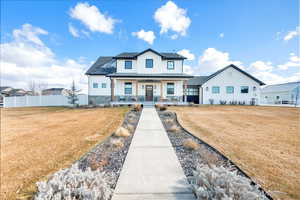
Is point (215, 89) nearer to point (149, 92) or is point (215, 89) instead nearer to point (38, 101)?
point (149, 92)

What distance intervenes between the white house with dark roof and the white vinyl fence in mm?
3260

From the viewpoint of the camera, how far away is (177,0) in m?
11.7

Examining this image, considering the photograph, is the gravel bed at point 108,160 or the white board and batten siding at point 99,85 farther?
the white board and batten siding at point 99,85

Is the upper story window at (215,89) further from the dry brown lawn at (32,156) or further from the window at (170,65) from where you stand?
the dry brown lawn at (32,156)

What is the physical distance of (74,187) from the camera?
2.32m

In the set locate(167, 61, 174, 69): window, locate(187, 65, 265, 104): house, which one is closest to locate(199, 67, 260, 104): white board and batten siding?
locate(187, 65, 265, 104): house

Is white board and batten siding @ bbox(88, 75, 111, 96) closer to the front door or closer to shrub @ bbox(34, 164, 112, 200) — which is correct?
the front door

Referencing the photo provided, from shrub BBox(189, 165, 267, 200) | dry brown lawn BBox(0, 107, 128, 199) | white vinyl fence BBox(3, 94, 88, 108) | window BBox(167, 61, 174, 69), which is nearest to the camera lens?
shrub BBox(189, 165, 267, 200)

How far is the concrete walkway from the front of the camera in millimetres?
2410

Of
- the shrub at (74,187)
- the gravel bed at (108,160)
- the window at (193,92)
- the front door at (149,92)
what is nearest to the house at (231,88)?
the window at (193,92)

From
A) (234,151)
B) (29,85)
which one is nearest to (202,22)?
(234,151)

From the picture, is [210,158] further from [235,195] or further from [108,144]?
[108,144]

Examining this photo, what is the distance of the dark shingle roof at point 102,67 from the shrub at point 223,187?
67.2 feet

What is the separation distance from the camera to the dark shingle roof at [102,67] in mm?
20430
